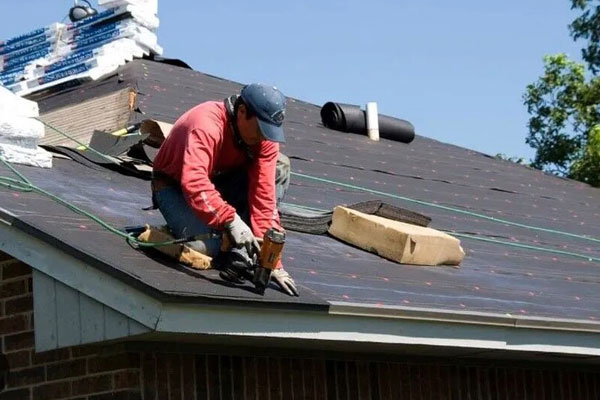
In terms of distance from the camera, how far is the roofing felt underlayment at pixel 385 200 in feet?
22.7

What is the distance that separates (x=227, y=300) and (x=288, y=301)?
1.36 feet

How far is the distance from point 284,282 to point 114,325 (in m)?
1.01

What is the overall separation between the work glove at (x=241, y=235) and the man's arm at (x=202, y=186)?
0.03 meters

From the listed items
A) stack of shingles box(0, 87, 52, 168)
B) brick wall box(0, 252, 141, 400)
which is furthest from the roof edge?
stack of shingles box(0, 87, 52, 168)

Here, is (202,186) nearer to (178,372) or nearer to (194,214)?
(194,214)

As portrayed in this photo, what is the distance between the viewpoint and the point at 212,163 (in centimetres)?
695

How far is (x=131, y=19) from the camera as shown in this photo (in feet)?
44.4

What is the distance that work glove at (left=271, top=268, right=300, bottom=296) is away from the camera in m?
6.84

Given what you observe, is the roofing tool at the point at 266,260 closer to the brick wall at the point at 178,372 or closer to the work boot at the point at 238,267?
the work boot at the point at 238,267

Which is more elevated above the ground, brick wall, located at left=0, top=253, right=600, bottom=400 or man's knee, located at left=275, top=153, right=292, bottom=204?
man's knee, located at left=275, top=153, right=292, bottom=204

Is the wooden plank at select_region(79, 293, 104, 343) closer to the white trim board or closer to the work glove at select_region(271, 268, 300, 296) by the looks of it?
the white trim board

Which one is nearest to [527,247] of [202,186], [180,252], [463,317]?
[463,317]

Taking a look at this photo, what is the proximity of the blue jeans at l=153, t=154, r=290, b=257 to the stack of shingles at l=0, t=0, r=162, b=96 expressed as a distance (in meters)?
6.02

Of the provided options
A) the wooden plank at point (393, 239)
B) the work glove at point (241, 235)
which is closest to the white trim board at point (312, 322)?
the work glove at point (241, 235)
